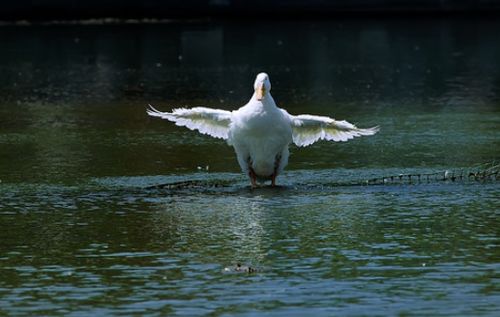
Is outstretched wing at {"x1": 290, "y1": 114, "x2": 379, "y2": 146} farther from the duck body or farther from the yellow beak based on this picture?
the yellow beak

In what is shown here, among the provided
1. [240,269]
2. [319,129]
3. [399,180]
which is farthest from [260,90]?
[240,269]

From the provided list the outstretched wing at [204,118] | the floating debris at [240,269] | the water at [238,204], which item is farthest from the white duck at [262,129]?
the floating debris at [240,269]

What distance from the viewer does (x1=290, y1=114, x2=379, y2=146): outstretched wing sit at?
16047 mm

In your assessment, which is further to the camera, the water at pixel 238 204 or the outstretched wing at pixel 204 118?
the outstretched wing at pixel 204 118

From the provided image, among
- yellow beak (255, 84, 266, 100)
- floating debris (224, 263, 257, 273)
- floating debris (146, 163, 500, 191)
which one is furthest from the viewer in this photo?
floating debris (146, 163, 500, 191)

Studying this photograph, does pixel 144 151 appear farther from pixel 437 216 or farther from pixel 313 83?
pixel 313 83

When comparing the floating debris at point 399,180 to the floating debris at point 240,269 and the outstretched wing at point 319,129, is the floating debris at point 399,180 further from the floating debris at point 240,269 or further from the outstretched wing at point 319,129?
the floating debris at point 240,269

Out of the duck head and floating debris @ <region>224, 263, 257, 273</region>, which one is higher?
the duck head

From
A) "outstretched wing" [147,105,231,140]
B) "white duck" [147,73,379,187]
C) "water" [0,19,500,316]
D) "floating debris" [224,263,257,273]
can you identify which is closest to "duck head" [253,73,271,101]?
"white duck" [147,73,379,187]

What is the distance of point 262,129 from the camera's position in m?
15.4

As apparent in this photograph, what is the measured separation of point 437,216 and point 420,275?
8.21ft

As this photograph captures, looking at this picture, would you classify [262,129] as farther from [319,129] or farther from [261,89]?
[319,129]

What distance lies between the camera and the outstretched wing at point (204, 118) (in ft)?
53.3

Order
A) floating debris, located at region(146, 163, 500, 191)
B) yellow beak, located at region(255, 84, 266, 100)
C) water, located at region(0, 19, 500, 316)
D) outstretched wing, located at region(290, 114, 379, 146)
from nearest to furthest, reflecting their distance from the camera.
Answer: water, located at region(0, 19, 500, 316) < yellow beak, located at region(255, 84, 266, 100) < floating debris, located at region(146, 163, 500, 191) < outstretched wing, located at region(290, 114, 379, 146)
